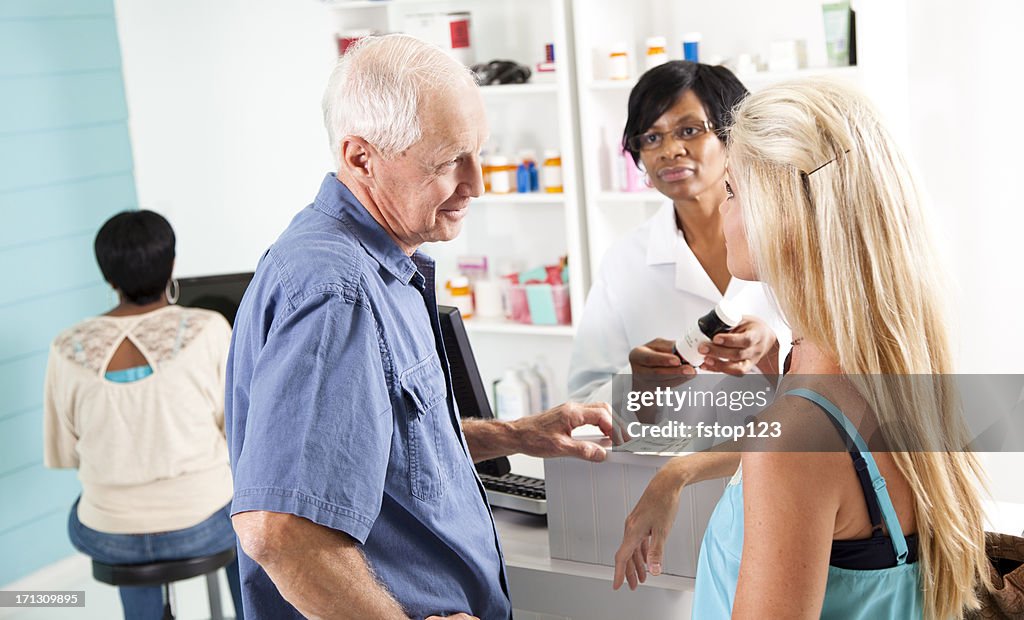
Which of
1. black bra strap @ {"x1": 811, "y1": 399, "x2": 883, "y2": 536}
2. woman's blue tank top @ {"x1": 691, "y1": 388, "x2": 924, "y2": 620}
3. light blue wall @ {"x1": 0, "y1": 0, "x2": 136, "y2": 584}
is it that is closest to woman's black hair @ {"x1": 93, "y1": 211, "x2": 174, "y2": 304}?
light blue wall @ {"x1": 0, "y1": 0, "x2": 136, "y2": 584}

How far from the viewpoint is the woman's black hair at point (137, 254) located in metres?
2.58

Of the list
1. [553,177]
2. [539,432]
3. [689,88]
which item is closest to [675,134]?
[689,88]

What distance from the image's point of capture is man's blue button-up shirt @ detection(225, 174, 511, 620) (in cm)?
114

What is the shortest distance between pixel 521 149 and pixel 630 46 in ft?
1.82

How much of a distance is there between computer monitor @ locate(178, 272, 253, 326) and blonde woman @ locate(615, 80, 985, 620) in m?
1.95

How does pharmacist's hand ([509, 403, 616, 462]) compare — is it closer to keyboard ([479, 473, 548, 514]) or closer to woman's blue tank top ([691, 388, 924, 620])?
keyboard ([479, 473, 548, 514])

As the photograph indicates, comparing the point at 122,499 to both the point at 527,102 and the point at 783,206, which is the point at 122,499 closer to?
the point at 527,102

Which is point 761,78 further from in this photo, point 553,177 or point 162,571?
point 162,571

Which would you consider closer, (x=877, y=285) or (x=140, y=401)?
(x=877, y=285)

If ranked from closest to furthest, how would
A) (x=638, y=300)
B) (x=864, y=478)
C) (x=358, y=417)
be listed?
(x=864, y=478), (x=358, y=417), (x=638, y=300)

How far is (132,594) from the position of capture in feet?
9.02

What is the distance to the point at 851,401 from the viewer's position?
3.62 feet

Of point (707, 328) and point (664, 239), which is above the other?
point (664, 239)

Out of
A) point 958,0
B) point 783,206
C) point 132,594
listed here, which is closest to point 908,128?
point 958,0
